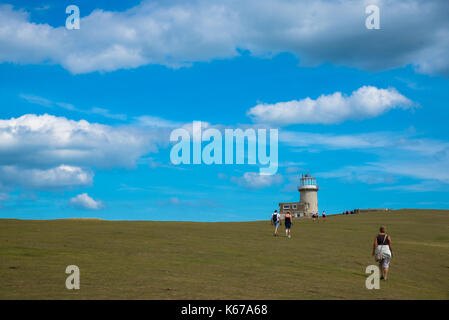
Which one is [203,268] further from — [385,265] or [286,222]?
[286,222]

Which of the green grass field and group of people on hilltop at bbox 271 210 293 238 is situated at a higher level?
group of people on hilltop at bbox 271 210 293 238

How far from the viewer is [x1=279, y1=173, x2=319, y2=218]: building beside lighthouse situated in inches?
4008

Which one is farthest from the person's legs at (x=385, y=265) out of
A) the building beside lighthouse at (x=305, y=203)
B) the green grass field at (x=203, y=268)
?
the building beside lighthouse at (x=305, y=203)

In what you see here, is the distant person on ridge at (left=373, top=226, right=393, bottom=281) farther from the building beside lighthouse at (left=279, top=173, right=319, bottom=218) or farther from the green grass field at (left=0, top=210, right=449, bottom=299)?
the building beside lighthouse at (left=279, top=173, right=319, bottom=218)

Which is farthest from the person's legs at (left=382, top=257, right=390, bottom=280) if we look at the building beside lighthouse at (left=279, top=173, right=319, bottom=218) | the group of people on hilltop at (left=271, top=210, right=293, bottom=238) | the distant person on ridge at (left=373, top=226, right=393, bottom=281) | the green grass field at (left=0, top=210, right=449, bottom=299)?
the building beside lighthouse at (left=279, top=173, right=319, bottom=218)

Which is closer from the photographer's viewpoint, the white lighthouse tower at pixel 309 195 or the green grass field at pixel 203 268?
the green grass field at pixel 203 268

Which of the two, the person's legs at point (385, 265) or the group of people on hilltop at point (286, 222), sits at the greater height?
the group of people on hilltop at point (286, 222)

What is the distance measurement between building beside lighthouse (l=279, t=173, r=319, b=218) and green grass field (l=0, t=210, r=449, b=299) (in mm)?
65136

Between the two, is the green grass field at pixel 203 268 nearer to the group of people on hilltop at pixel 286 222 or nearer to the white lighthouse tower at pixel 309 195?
the group of people on hilltop at pixel 286 222

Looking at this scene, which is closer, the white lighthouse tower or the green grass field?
the green grass field

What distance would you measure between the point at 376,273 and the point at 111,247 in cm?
1502

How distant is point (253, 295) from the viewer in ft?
50.8

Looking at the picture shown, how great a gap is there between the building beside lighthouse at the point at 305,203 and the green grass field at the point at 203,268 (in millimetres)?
65136

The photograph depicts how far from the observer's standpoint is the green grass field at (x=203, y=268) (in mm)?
15703
